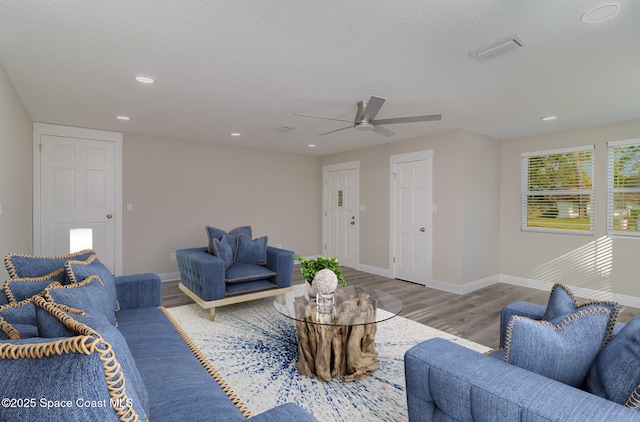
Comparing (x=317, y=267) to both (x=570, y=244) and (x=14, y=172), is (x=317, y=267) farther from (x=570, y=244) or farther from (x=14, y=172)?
(x=570, y=244)

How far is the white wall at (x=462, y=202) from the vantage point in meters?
4.61

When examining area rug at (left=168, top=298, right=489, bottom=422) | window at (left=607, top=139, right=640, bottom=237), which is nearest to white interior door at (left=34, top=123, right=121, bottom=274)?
area rug at (left=168, top=298, right=489, bottom=422)

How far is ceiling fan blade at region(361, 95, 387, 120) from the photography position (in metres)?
2.69

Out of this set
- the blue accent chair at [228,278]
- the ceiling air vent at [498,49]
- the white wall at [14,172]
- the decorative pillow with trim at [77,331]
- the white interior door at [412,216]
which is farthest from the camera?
the white interior door at [412,216]

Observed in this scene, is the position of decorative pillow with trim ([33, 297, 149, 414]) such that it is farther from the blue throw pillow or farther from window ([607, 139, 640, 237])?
window ([607, 139, 640, 237])

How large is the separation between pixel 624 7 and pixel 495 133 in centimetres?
324

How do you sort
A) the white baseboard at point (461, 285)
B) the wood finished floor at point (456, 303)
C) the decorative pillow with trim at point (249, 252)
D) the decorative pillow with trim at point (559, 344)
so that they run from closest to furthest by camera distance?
the decorative pillow with trim at point (559, 344) < the wood finished floor at point (456, 303) < the decorative pillow with trim at point (249, 252) < the white baseboard at point (461, 285)

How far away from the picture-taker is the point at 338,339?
7.47ft

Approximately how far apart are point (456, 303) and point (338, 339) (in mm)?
2485

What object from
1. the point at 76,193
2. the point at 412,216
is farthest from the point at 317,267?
the point at 76,193

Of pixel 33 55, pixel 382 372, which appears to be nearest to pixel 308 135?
pixel 33 55

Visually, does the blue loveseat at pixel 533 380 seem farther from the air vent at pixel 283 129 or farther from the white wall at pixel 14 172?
the air vent at pixel 283 129

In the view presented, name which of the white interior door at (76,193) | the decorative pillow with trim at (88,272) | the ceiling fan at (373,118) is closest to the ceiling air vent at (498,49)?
the ceiling fan at (373,118)

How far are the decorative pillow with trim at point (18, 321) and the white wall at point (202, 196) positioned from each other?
13.1 feet
